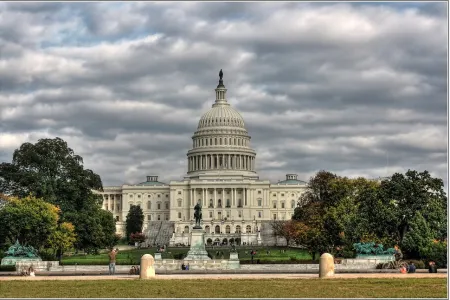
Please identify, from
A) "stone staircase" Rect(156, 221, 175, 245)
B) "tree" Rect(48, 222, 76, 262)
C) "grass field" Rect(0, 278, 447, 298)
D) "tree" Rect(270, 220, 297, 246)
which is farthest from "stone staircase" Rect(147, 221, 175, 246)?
"grass field" Rect(0, 278, 447, 298)

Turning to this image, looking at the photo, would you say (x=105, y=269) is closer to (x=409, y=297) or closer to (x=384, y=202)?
(x=384, y=202)

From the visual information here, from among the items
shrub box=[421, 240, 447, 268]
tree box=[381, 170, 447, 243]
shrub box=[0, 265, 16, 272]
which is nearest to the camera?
shrub box=[421, 240, 447, 268]

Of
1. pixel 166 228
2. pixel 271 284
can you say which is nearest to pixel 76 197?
pixel 271 284

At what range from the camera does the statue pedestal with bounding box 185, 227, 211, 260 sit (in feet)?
212

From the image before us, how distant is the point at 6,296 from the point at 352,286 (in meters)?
13.6

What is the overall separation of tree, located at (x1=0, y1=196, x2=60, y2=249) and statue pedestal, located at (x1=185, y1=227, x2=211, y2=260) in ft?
42.8

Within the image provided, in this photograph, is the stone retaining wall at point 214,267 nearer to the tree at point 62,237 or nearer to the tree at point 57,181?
the tree at point 62,237

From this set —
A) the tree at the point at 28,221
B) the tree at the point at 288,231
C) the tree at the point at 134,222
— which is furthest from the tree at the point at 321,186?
the tree at the point at 134,222

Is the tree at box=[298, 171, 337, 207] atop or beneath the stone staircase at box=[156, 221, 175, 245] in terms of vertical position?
atop

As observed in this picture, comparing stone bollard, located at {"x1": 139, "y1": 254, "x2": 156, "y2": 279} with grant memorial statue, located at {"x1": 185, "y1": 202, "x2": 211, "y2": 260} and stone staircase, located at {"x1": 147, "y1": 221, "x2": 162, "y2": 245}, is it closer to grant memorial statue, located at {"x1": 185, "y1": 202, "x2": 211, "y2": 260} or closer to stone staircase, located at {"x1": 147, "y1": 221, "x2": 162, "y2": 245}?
grant memorial statue, located at {"x1": 185, "y1": 202, "x2": 211, "y2": 260}

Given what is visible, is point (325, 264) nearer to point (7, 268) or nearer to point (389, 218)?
point (7, 268)

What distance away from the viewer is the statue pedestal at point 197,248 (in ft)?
212

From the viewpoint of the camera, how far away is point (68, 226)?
7556 cm

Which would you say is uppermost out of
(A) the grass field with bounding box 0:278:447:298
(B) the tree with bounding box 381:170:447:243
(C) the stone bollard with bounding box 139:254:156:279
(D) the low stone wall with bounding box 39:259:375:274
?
(B) the tree with bounding box 381:170:447:243
